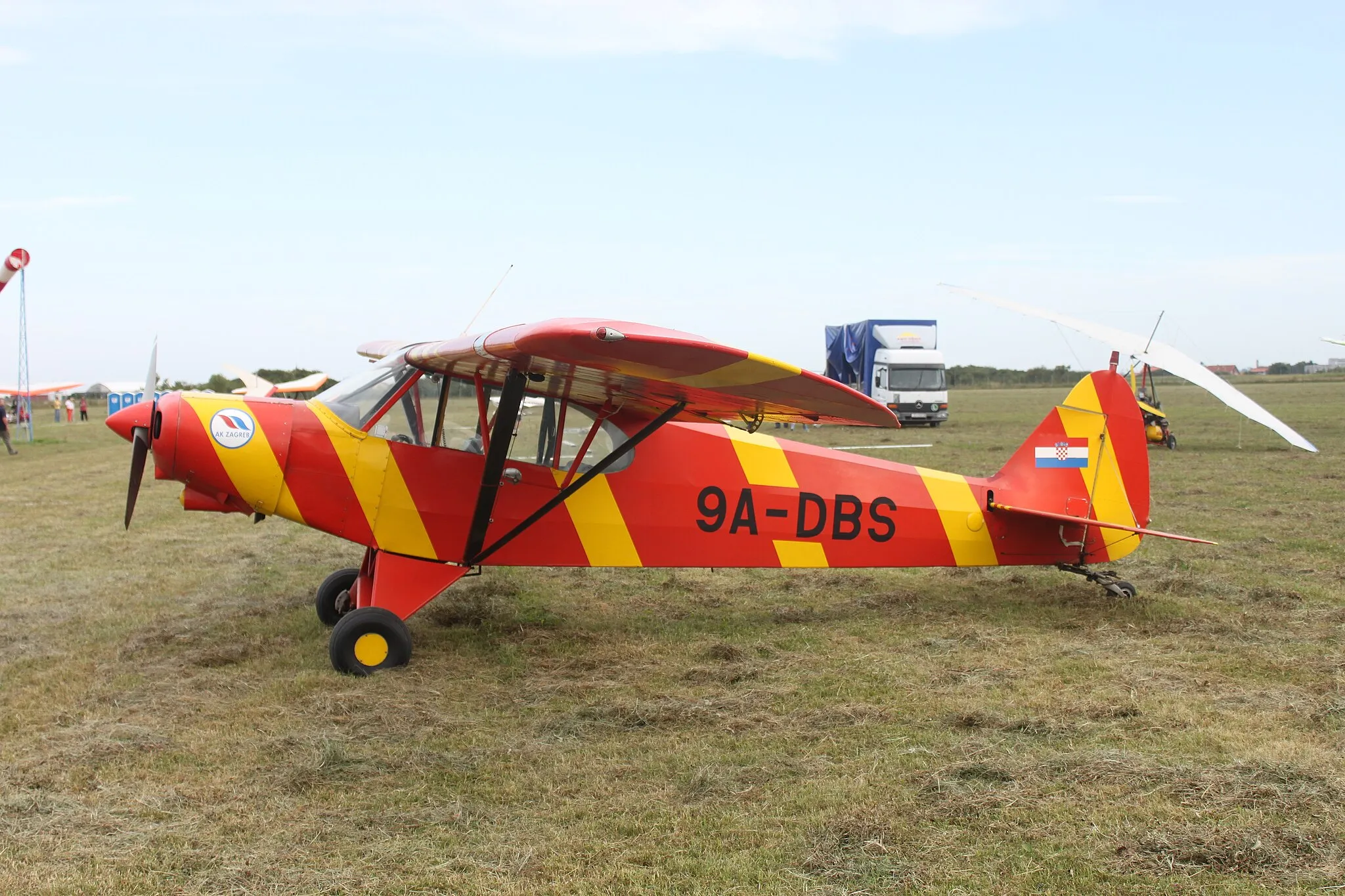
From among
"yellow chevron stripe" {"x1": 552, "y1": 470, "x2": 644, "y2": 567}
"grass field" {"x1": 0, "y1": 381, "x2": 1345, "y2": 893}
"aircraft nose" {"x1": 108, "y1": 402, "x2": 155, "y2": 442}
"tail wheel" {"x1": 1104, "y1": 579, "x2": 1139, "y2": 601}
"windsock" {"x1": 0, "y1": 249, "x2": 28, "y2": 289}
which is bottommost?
"grass field" {"x1": 0, "y1": 381, "x2": 1345, "y2": 893}

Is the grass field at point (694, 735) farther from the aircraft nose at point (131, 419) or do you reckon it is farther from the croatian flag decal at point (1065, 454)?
the aircraft nose at point (131, 419)

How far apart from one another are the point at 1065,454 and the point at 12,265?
90.3 ft

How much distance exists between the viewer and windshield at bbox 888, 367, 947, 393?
3384 centimetres

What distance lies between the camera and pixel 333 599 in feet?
24.6

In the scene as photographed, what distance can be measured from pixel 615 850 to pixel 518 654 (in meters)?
3.01

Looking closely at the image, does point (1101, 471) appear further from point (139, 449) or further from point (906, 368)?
point (906, 368)

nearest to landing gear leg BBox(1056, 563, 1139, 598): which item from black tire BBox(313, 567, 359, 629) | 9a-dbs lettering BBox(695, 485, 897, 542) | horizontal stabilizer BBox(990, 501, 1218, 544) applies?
horizontal stabilizer BBox(990, 501, 1218, 544)

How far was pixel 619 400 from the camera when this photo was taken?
662cm

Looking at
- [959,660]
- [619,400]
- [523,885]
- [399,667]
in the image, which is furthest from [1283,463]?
[523,885]

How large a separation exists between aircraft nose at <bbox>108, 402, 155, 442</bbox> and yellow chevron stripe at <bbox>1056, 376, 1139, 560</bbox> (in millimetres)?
6711

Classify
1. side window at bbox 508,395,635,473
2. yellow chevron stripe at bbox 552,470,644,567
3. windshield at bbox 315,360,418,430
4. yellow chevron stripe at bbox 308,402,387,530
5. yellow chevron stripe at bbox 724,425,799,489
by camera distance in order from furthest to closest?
yellow chevron stripe at bbox 724,425,799,489
yellow chevron stripe at bbox 552,470,644,567
side window at bbox 508,395,635,473
windshield at bbox 315,360,418,430
yellow chevron stripe at bbox 308,402,387,530

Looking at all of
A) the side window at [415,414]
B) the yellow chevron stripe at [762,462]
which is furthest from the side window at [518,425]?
the yellow chevron stripe at [762,462]

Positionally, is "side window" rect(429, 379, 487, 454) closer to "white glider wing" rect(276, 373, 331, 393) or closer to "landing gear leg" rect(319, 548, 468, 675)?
"landing gear leg" rect(319, 548, 468, 675)

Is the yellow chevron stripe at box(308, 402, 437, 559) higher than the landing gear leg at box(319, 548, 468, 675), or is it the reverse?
the yellow chevron stripe at box(308, 402, 437, 559)
